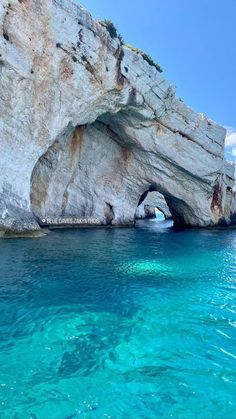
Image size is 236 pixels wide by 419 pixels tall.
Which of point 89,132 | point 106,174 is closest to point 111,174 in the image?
point 106,174

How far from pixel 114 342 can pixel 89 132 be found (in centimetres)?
3041

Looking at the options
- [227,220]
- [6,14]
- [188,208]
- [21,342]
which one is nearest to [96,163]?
[188,208]

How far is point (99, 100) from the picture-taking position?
29531mm

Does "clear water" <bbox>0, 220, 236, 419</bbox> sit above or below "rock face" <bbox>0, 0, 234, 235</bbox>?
below

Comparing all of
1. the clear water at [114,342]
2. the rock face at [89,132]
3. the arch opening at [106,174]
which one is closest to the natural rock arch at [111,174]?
the arch opening at [106,174]

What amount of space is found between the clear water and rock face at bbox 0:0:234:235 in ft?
37.0

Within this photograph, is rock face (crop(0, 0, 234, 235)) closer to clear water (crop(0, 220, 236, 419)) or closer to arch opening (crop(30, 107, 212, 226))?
arch opening (crop(30, 107, 212, 226))

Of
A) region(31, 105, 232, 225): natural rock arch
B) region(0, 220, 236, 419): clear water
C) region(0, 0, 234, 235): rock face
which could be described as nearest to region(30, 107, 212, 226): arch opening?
region(31, 105, 232, 225): natural rock arch

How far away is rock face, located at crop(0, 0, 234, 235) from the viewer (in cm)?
2344

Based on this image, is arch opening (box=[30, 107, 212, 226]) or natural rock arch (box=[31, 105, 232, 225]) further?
natural rock arch (box=[31, 105, 232, 225])

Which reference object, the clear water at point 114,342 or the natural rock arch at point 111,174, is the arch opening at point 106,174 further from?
the clear water at point 114,342

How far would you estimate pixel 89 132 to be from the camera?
35.7 metres

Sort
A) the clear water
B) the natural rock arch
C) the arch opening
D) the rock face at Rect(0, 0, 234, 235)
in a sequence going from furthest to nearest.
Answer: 1. the natural rock arch
2. the arch opening
3. the rock face at Rect(0, 0, 234, 235)
4. the clear water

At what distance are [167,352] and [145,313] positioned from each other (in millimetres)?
2469
